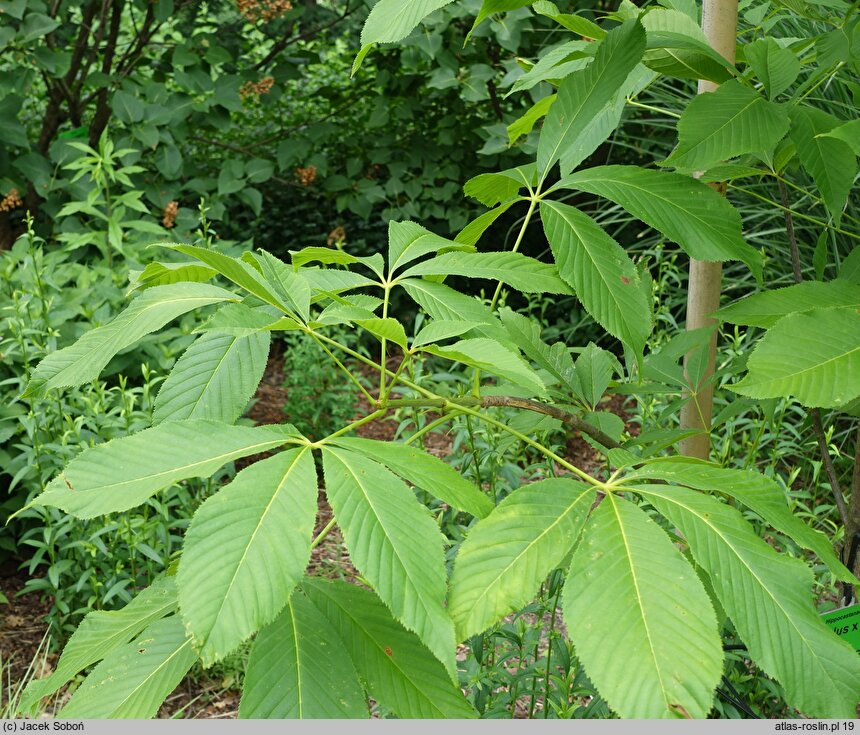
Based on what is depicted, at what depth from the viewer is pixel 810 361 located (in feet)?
2.43

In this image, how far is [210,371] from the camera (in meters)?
0.88

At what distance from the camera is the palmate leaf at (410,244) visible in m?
0.97

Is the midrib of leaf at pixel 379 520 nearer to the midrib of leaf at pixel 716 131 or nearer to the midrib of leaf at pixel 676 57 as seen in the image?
the midrib of leaf at pixel 716 131

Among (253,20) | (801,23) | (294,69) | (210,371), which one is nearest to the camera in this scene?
(210,371)

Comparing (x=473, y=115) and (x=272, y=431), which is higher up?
(x=473, y=115)

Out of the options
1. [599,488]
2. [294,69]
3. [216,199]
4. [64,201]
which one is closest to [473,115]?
[294,69]

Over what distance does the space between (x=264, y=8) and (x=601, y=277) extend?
12.2 feet

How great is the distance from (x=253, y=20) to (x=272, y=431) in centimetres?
391

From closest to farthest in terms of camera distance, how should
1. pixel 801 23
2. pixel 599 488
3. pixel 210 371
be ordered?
pixel 599 488 → pixel 210 371 → pixel 801 23

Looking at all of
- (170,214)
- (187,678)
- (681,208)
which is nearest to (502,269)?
(681,208)

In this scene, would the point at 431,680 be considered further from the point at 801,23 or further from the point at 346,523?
the point at 801,23

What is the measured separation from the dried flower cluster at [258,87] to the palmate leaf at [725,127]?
3.68 meters

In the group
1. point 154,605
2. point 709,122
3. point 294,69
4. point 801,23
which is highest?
point 801,23

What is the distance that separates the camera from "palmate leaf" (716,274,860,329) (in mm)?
863
